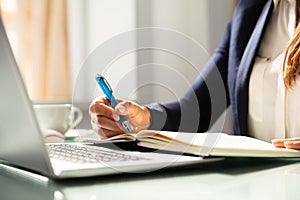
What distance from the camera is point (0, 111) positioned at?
0.56 meters

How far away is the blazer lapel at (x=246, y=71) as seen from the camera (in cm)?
124

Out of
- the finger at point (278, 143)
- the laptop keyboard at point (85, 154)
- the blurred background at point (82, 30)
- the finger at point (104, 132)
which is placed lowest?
the blurred background at point (82, 30)

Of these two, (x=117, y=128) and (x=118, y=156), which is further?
(x=117, y=128)

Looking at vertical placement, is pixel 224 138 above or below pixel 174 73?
above

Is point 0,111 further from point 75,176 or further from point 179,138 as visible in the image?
point 179,138

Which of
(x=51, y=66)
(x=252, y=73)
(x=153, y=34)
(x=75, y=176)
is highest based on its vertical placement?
(x=75, y=176)

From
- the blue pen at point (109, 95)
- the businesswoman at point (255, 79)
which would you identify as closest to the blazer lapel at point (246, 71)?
the businesswoman at point (255, 79)

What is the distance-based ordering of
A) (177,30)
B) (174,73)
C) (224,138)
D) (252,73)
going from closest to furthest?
(224,138) → (252,73) → (174,73) → (177,30)

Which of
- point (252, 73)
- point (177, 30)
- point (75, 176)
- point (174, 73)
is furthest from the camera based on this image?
point (177, 30)

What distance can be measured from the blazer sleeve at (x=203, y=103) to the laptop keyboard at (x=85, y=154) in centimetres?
40

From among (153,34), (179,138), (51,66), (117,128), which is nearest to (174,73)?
(153,34)

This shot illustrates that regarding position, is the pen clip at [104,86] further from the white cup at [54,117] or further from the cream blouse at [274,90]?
the cream blouse at [274,90]

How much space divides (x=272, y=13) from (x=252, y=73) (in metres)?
0.18

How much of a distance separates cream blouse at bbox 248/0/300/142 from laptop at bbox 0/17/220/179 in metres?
0.55
